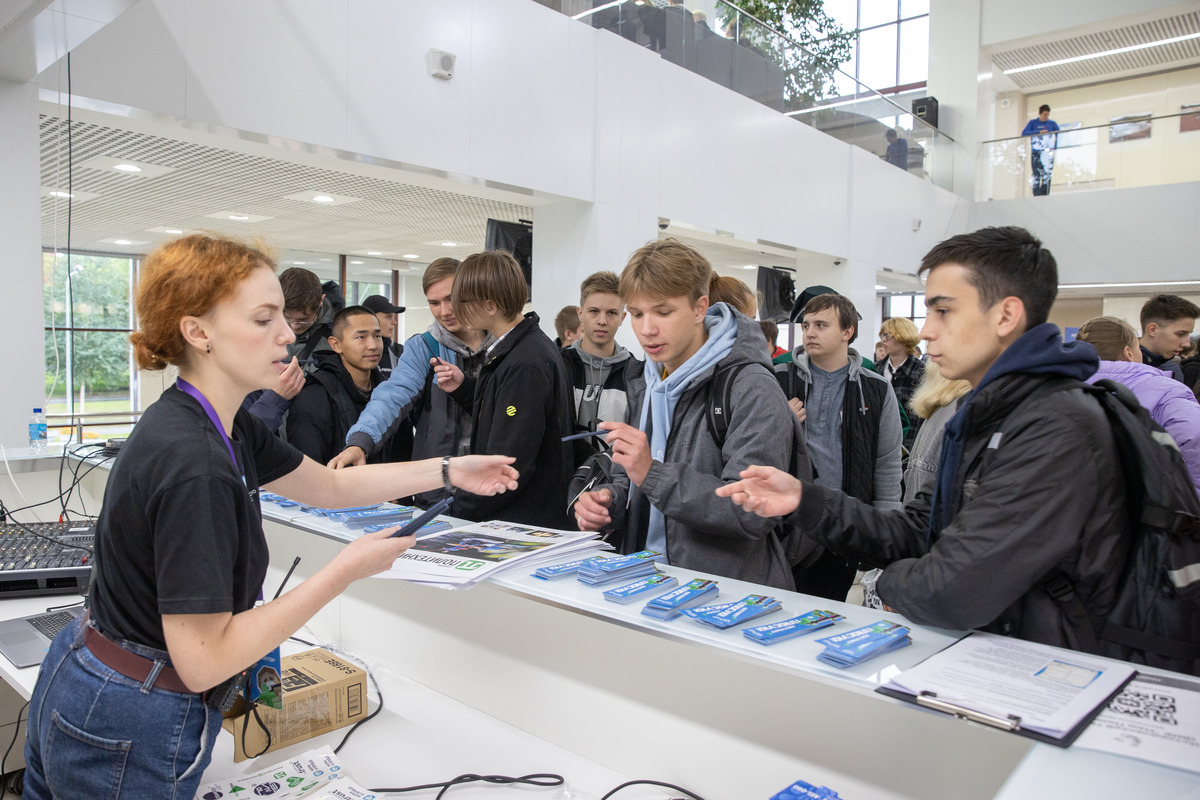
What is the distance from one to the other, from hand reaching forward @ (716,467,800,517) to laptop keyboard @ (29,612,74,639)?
1695 millimetres

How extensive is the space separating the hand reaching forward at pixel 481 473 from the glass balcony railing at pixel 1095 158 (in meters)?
13.7

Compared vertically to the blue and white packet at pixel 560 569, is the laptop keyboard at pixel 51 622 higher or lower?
lower

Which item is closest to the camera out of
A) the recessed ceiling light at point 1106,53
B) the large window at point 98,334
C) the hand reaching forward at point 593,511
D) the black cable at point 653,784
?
the black cable at point 653,784

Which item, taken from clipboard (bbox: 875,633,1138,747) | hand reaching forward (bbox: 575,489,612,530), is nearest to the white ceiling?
hand reaching forward (bbox: 575,489,612,530)

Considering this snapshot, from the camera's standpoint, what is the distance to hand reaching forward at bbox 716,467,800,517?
146 centimetres

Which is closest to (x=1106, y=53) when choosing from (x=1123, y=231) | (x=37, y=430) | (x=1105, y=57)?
(x=1105, y=57)

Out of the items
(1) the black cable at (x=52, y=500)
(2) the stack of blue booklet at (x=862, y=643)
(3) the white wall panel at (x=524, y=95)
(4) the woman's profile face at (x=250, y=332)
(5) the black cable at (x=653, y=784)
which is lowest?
(5) the black cable at (x=653, y=784)

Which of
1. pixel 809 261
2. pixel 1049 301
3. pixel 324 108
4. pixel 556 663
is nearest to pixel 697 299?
pixel 1049 301

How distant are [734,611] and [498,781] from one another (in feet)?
2.03

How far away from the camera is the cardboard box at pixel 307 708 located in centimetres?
166

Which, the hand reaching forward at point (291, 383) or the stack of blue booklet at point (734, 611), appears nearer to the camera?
the stack of blue booklet at point (734, 611)

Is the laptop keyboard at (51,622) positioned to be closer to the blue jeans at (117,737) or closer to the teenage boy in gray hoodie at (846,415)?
the blue jeans at (117,737)

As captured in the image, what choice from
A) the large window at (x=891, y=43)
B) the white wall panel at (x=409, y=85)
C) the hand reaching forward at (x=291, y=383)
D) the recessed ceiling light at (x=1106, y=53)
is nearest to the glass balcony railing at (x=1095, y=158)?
the recessed ceiling light at (x=1106, y=53)

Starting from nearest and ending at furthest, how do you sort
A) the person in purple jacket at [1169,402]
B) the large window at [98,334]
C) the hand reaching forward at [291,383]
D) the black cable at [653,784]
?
the black cable at [653,784] < the person in purple jacket at [1169,402] < the hand reaching forward at [291,383] < the large window at [98,334]
